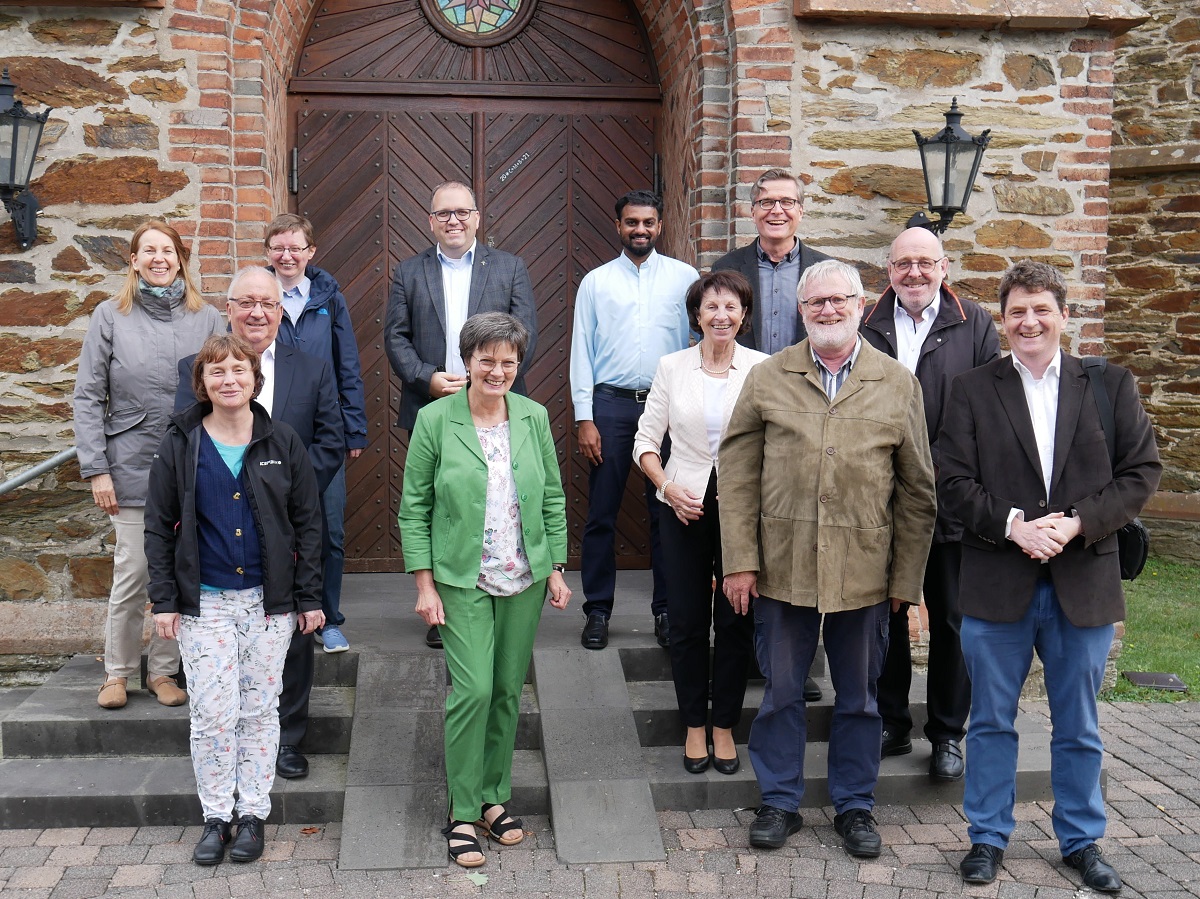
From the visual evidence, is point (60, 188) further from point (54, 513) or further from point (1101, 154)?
point (1101, 154)

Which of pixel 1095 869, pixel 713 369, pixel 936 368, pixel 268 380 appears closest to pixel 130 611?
pixel 268 380

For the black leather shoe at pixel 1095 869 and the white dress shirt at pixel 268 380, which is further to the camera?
the white dress shirt at pixel 268 380

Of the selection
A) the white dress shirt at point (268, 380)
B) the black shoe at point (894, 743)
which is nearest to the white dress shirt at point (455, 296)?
the white dress shirt at point (268, 380)

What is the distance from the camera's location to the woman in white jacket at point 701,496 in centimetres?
433

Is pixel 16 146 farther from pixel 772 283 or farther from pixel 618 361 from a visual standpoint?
pixel 772 283

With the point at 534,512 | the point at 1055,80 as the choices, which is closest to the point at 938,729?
the point at 534,512

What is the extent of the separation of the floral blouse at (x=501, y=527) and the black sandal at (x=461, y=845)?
79 cm

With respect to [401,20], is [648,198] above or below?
below

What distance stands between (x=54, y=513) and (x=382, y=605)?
156cm

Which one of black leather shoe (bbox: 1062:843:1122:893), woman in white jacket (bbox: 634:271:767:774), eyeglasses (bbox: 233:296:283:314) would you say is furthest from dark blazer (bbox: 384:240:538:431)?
black leather shoe (bbox: 1062:843:1122:893)

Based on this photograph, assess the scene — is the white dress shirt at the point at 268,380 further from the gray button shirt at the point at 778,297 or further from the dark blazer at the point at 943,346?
the dark blazer at the point at 943,346

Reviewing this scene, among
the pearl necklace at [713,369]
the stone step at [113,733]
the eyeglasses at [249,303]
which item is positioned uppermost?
the eyeglasses at [249,303]

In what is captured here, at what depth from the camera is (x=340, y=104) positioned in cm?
637

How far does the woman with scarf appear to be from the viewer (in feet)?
15.0
